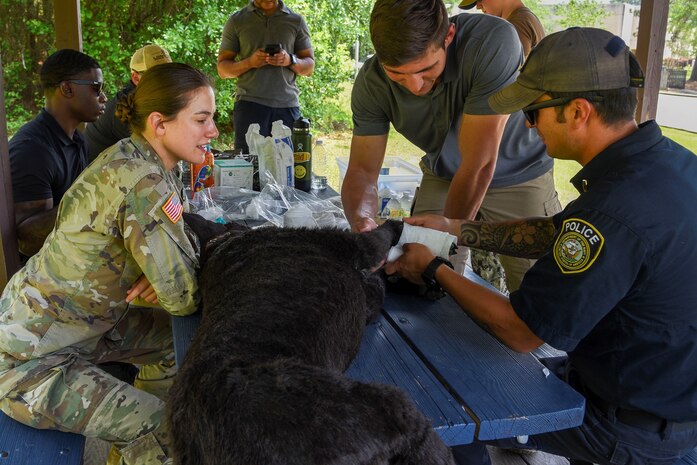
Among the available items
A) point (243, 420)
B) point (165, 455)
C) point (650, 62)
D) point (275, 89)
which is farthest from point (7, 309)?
point (275, 89)

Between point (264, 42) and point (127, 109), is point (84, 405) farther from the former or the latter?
point (264, 42)

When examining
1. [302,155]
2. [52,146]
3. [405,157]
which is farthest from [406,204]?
[405,157]

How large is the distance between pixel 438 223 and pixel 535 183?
99cm

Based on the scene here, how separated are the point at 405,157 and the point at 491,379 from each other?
8.98 meters

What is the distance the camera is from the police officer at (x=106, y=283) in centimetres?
180

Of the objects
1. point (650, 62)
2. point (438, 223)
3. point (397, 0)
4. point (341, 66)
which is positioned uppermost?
point (397, 0)

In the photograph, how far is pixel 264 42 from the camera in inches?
211

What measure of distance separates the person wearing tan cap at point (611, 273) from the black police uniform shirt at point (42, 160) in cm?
219


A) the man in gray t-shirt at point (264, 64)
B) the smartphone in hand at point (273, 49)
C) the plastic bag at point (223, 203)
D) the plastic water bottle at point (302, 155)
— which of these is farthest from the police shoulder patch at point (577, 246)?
the man in gray t-shirt at point (264, 64)

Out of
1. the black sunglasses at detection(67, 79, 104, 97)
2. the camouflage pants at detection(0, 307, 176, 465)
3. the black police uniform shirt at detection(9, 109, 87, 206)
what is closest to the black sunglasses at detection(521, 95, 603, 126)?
the camouflage pants at detection(0, 307, 176, 465)

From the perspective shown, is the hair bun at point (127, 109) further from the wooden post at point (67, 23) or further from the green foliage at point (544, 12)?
the green foliage at point (544, 12)

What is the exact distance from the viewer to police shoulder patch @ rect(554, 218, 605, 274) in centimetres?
142

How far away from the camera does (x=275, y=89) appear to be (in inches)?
213

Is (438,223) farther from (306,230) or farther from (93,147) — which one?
(93,147)
